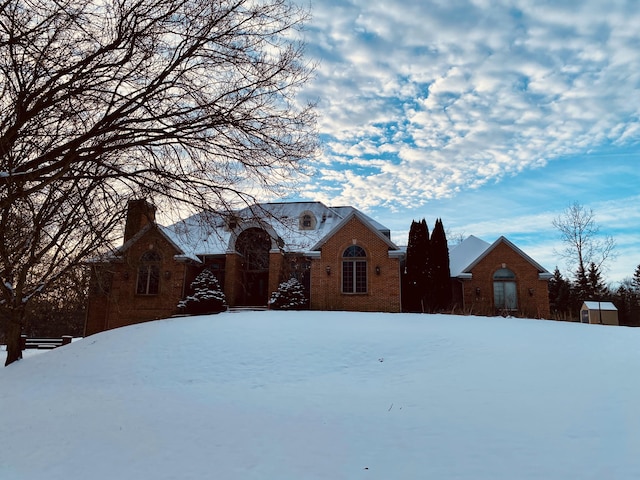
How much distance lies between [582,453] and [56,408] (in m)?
8.83

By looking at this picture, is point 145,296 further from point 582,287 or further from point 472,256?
point 582,287

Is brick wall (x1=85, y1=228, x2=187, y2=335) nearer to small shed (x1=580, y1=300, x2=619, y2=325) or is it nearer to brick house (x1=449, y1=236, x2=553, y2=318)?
brick house (x1=449, y1=236, x2=553, y2=318)

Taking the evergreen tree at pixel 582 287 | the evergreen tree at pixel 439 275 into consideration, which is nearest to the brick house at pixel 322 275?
the evergreen tree at pixel 439 275

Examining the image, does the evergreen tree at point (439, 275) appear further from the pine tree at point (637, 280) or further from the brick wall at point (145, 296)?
the pine tree at point (637, 280)

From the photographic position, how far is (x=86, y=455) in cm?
609

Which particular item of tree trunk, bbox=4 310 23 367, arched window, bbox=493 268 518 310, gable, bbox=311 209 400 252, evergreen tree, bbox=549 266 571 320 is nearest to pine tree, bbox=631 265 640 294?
evergreen tree, bbox=549 266 571 320

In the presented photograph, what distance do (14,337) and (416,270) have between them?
17095mm

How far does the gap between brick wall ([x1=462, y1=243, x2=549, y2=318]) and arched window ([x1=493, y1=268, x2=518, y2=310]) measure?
0.19m

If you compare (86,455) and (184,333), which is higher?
(184,333)

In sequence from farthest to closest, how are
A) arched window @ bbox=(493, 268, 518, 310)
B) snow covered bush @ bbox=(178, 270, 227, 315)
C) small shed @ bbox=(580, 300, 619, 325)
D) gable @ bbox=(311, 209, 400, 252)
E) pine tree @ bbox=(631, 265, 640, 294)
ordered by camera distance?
pine tree @ bbox=(631, 265, 640, 294), arched window @ bbox=(493, 268, 518, 310), small shed @ bbox=(580, 300, 619, 325), gable @ bbox=(311, 209, 400, 252), snow covered bush @ bbox=(178, 270, 227, 315)

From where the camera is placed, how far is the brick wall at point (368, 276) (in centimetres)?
2070

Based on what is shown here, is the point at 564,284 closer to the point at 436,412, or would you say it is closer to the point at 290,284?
the point at 290,284

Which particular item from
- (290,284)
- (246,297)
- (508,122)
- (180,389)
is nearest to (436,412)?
(180,389)

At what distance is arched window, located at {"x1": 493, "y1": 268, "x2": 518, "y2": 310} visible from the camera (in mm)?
→ 23266
